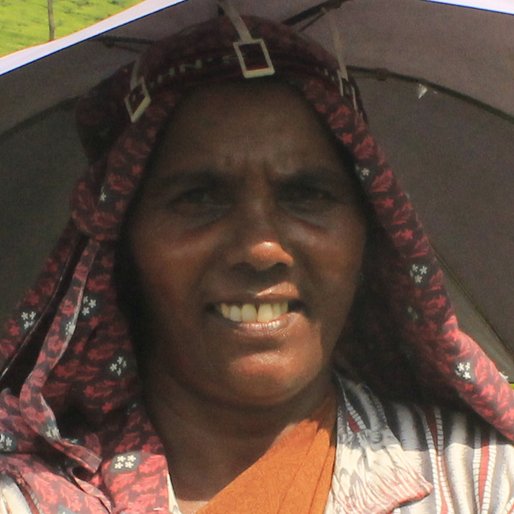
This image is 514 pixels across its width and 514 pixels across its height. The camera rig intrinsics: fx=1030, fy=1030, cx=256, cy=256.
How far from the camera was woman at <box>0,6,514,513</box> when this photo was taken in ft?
6.05

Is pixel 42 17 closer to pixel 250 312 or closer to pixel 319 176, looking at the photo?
pixel 319 176

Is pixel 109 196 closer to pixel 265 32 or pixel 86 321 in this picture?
pixel 86 321

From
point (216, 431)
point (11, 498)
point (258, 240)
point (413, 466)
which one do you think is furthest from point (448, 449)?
point (11, 498)

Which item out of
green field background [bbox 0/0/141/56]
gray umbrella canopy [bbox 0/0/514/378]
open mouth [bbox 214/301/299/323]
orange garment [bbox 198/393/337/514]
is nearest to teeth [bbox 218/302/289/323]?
open mouth [bbox 214/301/299/323]

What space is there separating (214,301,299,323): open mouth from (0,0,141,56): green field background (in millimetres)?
4547

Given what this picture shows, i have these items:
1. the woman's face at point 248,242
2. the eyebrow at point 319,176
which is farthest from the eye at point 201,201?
the eyebrow at point 319,176

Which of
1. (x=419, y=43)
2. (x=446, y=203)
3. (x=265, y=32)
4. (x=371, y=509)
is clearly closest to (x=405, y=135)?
(x=446, y=203)

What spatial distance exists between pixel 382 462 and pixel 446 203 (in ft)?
2.66

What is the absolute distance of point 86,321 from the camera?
75.5 inches

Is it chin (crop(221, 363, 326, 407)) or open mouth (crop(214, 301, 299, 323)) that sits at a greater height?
open mouth (crop(214, 301, 299, 323))

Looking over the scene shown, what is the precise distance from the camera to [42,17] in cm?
676

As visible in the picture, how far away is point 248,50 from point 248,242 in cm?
36

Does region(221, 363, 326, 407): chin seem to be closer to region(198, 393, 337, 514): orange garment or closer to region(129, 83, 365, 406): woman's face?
region(129, 83, 365, 406): woman's face

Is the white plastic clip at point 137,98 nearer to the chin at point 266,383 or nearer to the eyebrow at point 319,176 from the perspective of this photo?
the eyebrow at point 319,176
